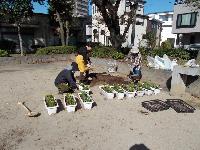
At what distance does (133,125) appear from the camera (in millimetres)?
8031

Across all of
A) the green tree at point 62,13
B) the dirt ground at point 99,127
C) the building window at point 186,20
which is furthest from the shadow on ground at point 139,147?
the building window at point 186,20

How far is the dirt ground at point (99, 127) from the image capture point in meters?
6.68

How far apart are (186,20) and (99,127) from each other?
33.6 m

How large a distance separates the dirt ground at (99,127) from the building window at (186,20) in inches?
1108

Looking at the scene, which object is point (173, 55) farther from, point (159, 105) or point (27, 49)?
point (27, 49)

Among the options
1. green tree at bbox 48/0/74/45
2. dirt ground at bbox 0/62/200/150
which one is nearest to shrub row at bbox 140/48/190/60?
dirt ground at bbox 0/62/200/150

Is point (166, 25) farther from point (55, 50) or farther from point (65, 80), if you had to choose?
point (65, 80)

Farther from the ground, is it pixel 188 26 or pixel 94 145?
pixel 188 26

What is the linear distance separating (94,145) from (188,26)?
113 feet

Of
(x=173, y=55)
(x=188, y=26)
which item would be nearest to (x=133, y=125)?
(x=173, y=55)

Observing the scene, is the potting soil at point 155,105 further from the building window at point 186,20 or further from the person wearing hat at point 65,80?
the building window at point 186,20

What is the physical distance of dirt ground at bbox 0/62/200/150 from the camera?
6.68 meters

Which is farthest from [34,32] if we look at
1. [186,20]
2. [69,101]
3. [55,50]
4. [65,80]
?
[69,101]

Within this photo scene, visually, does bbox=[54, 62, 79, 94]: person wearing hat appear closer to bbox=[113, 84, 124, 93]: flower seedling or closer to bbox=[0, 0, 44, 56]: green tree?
bbox=[113, 84, 124, 93]: flower seedling
